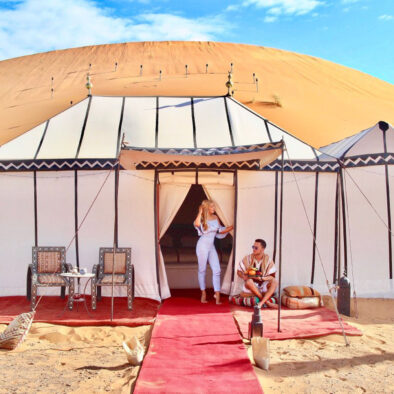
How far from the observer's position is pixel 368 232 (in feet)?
23.4

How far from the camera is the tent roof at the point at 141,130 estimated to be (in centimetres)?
704

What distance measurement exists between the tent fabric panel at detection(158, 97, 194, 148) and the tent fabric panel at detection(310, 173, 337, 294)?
2068 mm

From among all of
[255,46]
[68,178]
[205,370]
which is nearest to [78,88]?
[255,46]

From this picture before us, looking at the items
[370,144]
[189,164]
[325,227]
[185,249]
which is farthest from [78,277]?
[370,144]

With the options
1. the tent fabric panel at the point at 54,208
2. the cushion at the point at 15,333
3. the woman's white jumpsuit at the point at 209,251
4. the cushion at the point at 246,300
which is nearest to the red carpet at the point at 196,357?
the cushion at the point at 246,300

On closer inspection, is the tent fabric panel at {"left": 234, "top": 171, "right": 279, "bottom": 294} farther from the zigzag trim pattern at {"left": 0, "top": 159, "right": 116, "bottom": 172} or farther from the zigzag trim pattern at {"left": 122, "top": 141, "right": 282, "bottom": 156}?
the zigzag trim pattern at {"left": 0, "top": 159, "right": 116, "bottom": 172}

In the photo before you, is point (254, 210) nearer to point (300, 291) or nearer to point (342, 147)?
point (300, 291)

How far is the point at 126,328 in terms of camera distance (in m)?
5.50

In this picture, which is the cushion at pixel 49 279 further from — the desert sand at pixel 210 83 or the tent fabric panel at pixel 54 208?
the desert sand at pixel 210 83

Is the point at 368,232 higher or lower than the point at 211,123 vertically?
lower

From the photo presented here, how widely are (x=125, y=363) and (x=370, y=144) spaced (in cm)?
473

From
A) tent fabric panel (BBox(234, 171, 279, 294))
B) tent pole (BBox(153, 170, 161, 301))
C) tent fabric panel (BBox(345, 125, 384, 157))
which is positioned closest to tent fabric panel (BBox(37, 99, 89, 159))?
tent pole (BBox(153, 170, 161, 301))

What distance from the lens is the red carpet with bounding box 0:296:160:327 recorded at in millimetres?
5609

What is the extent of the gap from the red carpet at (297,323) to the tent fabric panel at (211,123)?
2.48 metres
